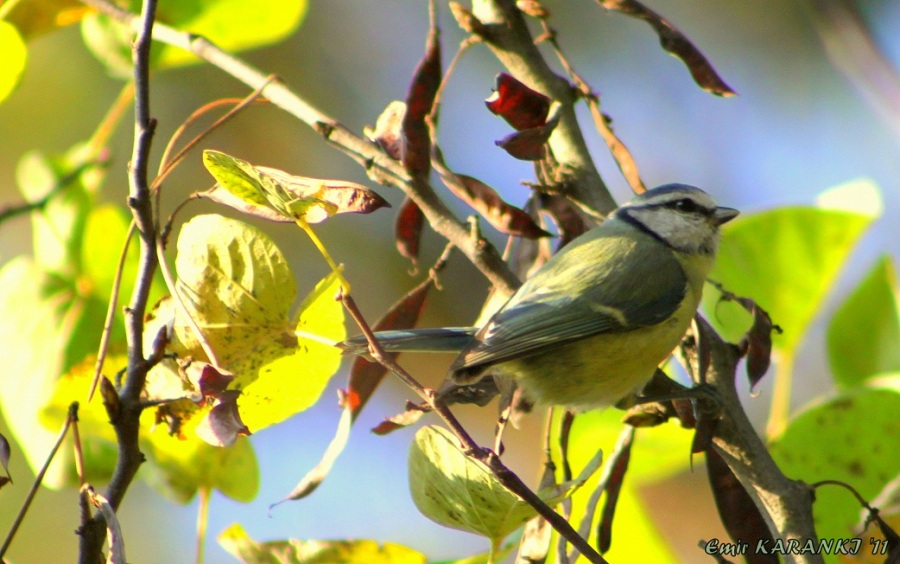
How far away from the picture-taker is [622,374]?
1.66m

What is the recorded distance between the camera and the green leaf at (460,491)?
1026 mm

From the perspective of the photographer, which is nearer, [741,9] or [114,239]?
[114,239]

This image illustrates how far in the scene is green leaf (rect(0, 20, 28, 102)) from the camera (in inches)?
49.6

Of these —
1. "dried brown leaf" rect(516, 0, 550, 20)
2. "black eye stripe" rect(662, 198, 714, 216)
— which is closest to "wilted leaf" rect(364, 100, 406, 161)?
"dried brown leaf" rect(516, 0, 550, 20)

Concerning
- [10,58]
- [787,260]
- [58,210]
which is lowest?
[787,260]

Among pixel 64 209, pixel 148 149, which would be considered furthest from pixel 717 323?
pixel 64 209

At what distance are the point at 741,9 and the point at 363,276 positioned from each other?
2.86m

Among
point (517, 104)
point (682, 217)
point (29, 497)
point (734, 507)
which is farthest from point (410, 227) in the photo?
point (682, 217)

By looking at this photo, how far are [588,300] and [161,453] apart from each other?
90 cm

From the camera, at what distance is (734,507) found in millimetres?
1287

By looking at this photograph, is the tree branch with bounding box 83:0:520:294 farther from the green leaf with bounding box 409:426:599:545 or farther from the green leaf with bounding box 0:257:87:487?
the green leaf with bounding box 0:257:87:487

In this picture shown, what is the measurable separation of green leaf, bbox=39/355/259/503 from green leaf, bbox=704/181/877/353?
812mm

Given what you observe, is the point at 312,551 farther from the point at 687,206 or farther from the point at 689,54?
the point at 687,206

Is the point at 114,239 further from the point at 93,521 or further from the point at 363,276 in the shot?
the point at 363,276
